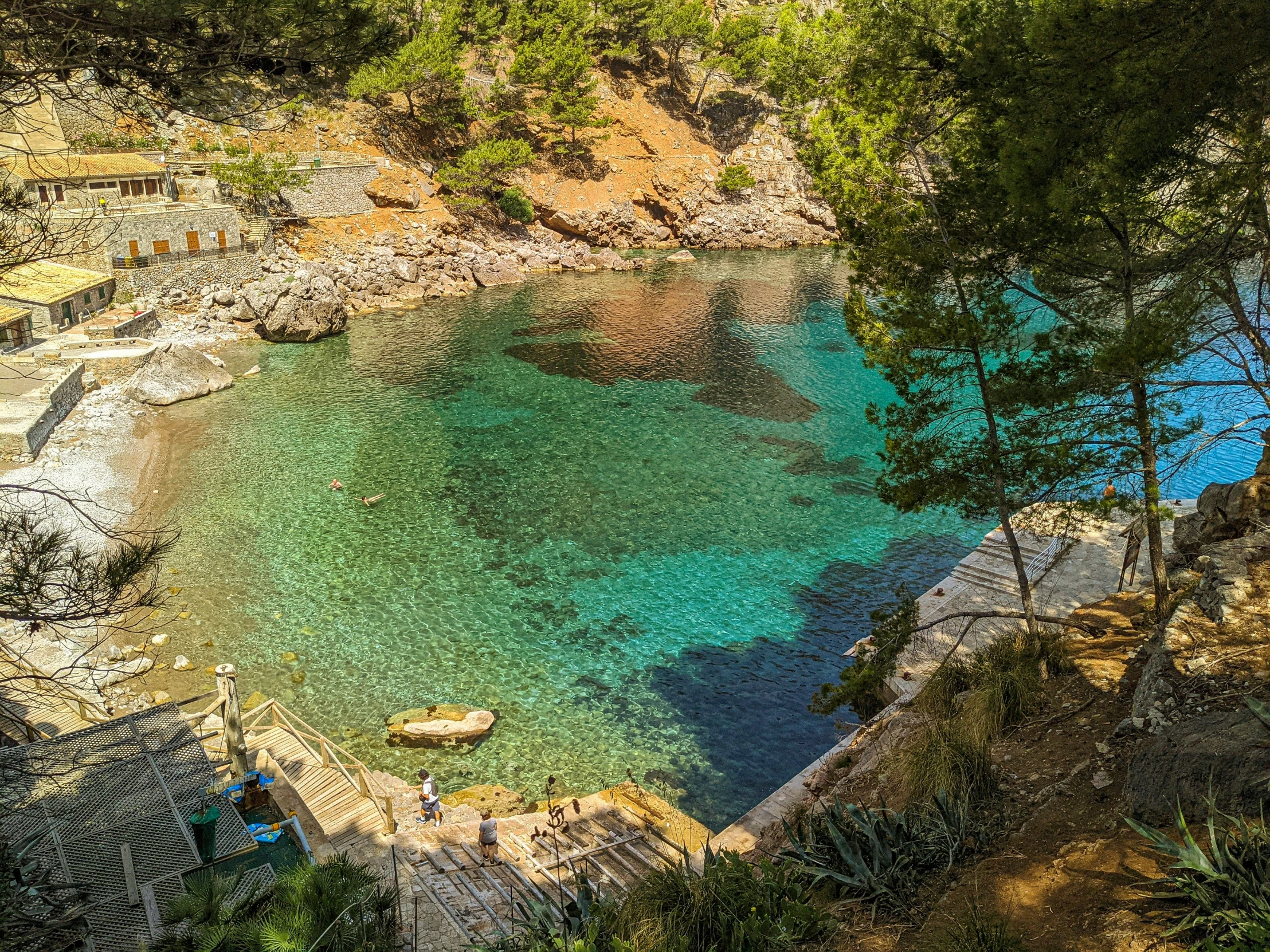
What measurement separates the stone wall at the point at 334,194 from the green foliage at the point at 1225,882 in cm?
5381

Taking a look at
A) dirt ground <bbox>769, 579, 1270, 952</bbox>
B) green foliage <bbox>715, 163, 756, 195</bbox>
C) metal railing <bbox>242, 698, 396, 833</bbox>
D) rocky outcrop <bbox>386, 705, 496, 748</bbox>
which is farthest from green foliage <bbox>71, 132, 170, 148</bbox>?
dirt ground <bbox>769, 579, 1270, 952</bbox>

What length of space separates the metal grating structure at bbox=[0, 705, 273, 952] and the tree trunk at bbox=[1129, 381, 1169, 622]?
11.9m

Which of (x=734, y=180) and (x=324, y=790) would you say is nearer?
(x=324, y=790)

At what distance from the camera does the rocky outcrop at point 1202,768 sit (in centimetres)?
655

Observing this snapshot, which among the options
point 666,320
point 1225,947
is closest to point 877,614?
point 1225,947

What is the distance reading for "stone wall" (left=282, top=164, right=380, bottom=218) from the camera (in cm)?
5028

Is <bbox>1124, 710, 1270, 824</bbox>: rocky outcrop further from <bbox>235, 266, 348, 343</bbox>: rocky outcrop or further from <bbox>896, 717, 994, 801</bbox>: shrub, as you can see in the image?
<bbox>235, 266, 348, 343</bbox>: rocky outcrop

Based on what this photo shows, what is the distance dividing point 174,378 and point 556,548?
63.2ft

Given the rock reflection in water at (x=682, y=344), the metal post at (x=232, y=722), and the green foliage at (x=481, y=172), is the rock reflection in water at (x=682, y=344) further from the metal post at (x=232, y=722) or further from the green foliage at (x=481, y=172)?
the metal post at (x=232, y=722)

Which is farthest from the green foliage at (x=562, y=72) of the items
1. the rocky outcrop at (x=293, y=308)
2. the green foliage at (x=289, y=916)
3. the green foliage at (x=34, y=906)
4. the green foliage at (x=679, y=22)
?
the green foliage at (x=289, y=916)

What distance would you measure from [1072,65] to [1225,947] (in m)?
9.11

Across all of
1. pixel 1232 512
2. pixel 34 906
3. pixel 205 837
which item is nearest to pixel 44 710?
pixel 205 837

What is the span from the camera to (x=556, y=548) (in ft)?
76.7

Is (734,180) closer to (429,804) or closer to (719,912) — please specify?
(429,804)
